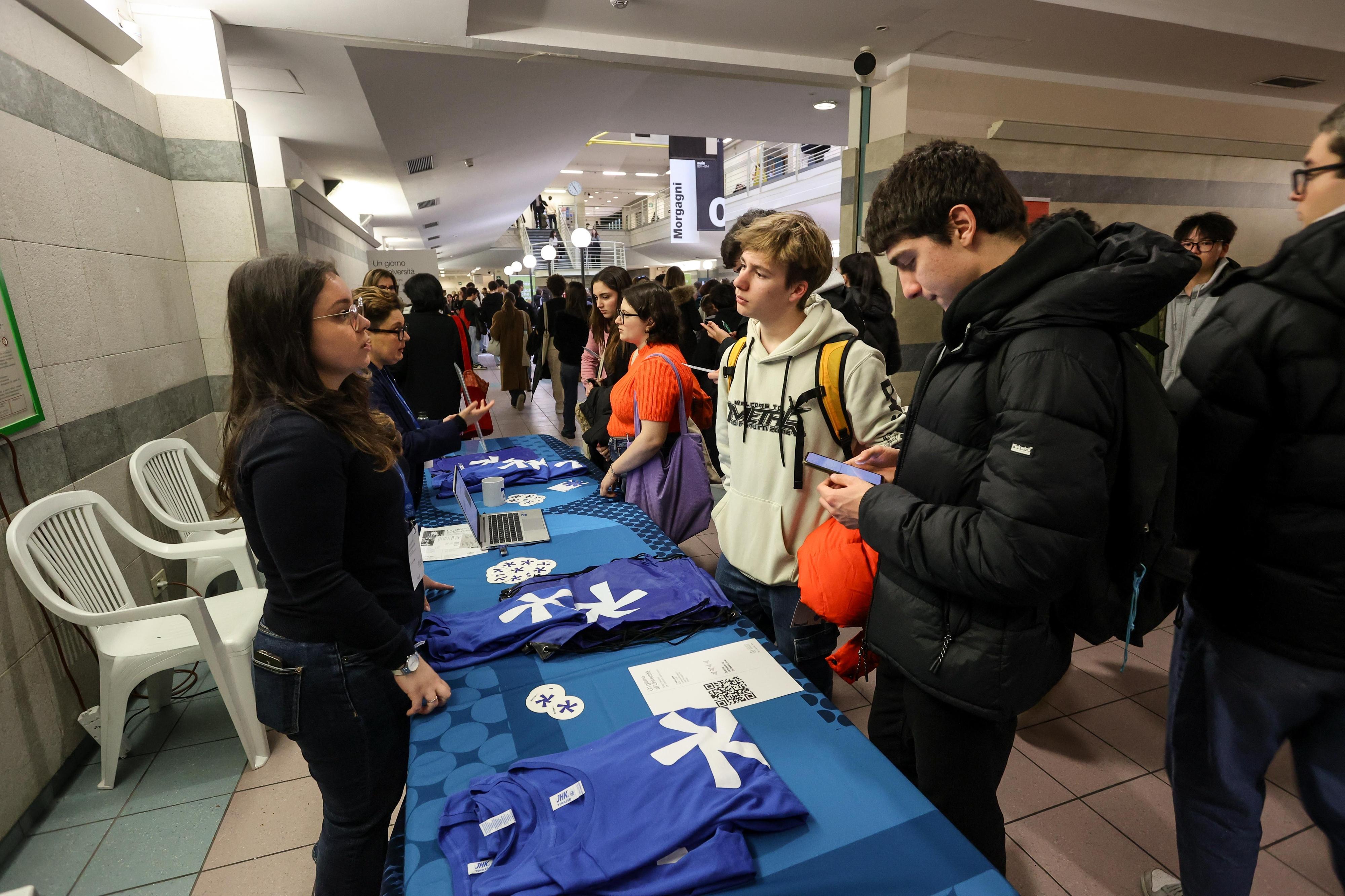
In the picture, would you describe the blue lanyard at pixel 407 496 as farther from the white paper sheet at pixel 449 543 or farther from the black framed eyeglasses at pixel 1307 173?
the black framed eyeglasses at pixel 1307 173

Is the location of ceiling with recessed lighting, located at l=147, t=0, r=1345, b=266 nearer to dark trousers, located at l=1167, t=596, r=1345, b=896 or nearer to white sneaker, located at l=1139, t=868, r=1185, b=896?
dark trousers, located at l=1167, t=596, r=1345, b=896

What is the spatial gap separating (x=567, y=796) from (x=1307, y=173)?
1.58 meters

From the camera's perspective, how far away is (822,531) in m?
1.33

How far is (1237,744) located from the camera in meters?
1.18

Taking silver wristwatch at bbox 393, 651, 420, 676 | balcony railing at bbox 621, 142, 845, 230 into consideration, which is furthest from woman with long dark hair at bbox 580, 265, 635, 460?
balcony railing at bbox 621, 142, 845, 230

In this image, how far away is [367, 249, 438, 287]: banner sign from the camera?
9023 mm

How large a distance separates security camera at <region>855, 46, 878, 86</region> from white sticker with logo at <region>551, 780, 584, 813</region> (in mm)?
4618

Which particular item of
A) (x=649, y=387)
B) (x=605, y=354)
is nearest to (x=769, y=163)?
(x=605, y=354)

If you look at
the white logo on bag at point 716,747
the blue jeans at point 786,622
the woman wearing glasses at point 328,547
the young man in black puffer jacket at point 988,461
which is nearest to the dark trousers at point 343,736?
the woman wearing glasses at point 328,547

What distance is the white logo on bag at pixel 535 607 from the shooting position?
148 cm

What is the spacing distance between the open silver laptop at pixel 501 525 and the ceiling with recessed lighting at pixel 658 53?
8.44 feet

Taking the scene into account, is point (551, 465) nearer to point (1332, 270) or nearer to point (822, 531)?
point (822, 531)

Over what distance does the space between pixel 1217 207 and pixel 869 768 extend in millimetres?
6462

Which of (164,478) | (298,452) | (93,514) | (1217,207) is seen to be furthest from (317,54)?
(1217,207)
